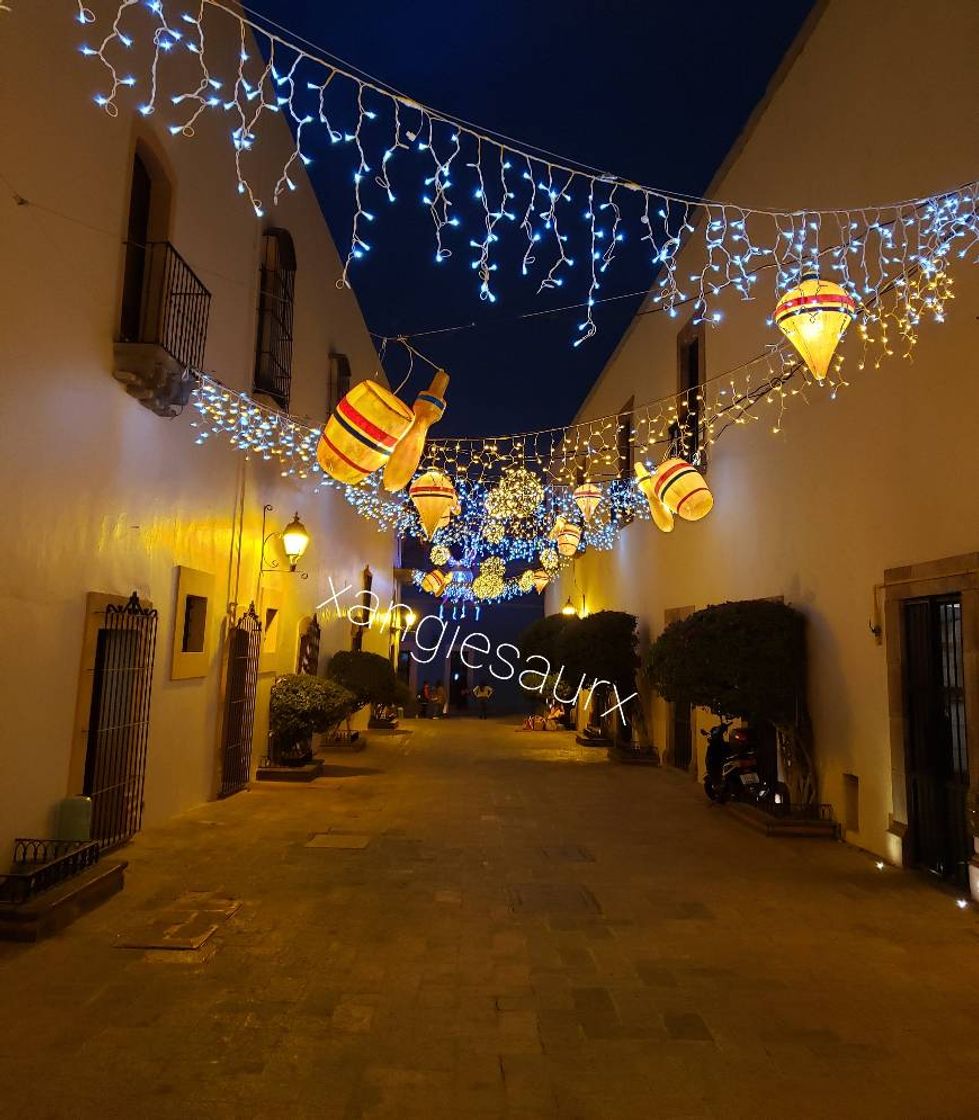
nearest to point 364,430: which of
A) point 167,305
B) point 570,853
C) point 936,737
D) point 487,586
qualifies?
point 167,305

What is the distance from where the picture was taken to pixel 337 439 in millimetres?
5023

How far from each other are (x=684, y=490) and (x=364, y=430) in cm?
387

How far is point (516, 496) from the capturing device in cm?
1638

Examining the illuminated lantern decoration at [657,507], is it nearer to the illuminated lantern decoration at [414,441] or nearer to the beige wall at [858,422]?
the beige wall at [858,422]

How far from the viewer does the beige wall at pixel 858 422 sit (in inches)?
217

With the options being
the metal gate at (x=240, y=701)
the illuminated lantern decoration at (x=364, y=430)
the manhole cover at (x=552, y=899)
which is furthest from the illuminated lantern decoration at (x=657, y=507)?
the metal gate at (x=240, y=701)

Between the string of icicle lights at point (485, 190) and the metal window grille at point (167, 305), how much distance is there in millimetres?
916

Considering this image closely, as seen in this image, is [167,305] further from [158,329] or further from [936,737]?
[936,737]

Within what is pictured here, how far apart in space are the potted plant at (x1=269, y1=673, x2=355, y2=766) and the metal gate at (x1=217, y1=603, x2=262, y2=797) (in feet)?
1.68

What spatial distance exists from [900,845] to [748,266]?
6.29m

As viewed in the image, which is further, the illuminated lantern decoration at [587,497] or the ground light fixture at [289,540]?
the illuminated lantern decoration at [587,497]

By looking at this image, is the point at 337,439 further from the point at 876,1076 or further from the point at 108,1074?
the point at 876,1076

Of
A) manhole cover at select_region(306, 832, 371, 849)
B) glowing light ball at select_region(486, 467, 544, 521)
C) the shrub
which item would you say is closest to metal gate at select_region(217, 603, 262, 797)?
manhole cover at select_region(306, 832, 371, 849)

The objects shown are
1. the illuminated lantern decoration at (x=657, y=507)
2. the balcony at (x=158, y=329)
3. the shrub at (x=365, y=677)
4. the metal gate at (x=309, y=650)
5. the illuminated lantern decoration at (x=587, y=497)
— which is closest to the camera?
the balcony at (x=158, y=329)
